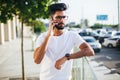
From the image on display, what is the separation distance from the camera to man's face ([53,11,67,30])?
11.2ft

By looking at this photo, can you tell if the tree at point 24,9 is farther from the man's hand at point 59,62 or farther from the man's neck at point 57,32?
the man's hand at point 59,62

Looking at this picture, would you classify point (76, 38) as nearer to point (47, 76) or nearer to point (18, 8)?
point (47, 76)

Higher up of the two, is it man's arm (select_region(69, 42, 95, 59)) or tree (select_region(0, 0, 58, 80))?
tree (select_region(0, 0, 58, 80))

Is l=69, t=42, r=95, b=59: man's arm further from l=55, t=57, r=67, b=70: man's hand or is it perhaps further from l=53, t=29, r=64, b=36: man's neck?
l=53, t=29, r=64, b=36: man's neck

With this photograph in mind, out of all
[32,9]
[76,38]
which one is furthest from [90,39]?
[76,38]

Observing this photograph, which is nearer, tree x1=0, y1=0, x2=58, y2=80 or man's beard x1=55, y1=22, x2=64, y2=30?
man's beard x1=55, y1=22, x2=64, y2=30

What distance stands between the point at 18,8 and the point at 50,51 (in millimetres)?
6769

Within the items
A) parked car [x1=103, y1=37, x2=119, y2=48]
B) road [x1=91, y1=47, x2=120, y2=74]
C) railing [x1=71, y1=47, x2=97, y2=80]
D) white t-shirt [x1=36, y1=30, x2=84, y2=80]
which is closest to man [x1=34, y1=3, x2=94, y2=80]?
white t-shirt [x1=36, y1=30, x2=84, y2=80]

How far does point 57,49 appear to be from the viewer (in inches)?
137

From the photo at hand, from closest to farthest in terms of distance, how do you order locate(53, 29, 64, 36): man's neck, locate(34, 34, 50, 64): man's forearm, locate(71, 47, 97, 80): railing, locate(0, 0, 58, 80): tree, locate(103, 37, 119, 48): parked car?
locate(34, 34, 50, 64): man's forearm, locate(53, 29, 64, 36): man's neck, locate(71, 47, 97, 80): railing, locate(0, 0, 58, 80): tree, locate(103, 37, 119, 48): parked car

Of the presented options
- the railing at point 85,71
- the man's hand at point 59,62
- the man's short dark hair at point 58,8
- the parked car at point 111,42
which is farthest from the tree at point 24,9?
the parked car at point 111,42

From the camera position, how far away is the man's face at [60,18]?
3.42m

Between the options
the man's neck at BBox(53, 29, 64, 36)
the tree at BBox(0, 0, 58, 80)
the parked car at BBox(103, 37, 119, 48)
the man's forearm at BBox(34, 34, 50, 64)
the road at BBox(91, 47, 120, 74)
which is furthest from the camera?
the parked car at BBox(103, 37, 119, 48)

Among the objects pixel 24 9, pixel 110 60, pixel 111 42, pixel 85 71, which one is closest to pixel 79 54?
pixel 85 71
